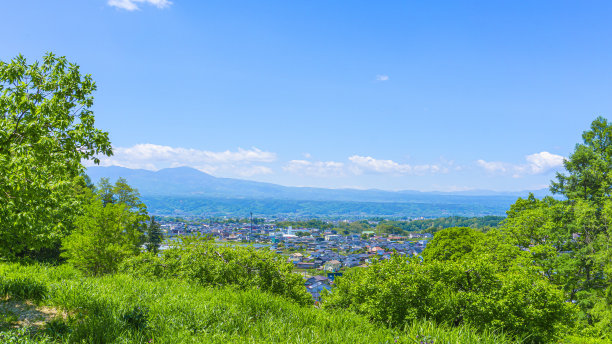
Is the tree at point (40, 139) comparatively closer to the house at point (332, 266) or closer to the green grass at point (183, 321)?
the green grass at point (183, 321)

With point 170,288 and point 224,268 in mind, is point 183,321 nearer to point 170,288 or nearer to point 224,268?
point 170,288

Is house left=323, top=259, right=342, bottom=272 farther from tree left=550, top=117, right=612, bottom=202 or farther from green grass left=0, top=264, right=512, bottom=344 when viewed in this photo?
green grass left=0, top=264, right=512, bottom=344

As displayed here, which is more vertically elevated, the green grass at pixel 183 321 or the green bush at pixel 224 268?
the green grass at pixel 183 321

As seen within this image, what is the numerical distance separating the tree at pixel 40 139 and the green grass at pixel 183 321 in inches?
73.0

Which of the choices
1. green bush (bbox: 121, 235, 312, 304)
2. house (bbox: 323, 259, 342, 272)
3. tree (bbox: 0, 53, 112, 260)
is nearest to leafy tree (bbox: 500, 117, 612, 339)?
green bush (bbox: 121, 235, 312, 304)

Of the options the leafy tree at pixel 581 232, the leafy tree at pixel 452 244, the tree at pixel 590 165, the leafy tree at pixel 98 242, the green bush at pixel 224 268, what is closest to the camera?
the green bush at pixel 224 268

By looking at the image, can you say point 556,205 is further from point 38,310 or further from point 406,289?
point 38,310

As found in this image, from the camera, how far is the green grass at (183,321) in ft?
16.9

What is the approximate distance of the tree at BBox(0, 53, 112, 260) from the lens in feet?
19.1

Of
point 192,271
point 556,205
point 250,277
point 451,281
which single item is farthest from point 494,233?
point 192,271

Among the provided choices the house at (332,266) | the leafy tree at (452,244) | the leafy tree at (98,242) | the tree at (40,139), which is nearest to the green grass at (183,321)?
the tree at (40,139)

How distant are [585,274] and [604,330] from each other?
622 centimetres

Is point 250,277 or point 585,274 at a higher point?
point 250,277

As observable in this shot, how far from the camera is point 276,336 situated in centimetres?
536
